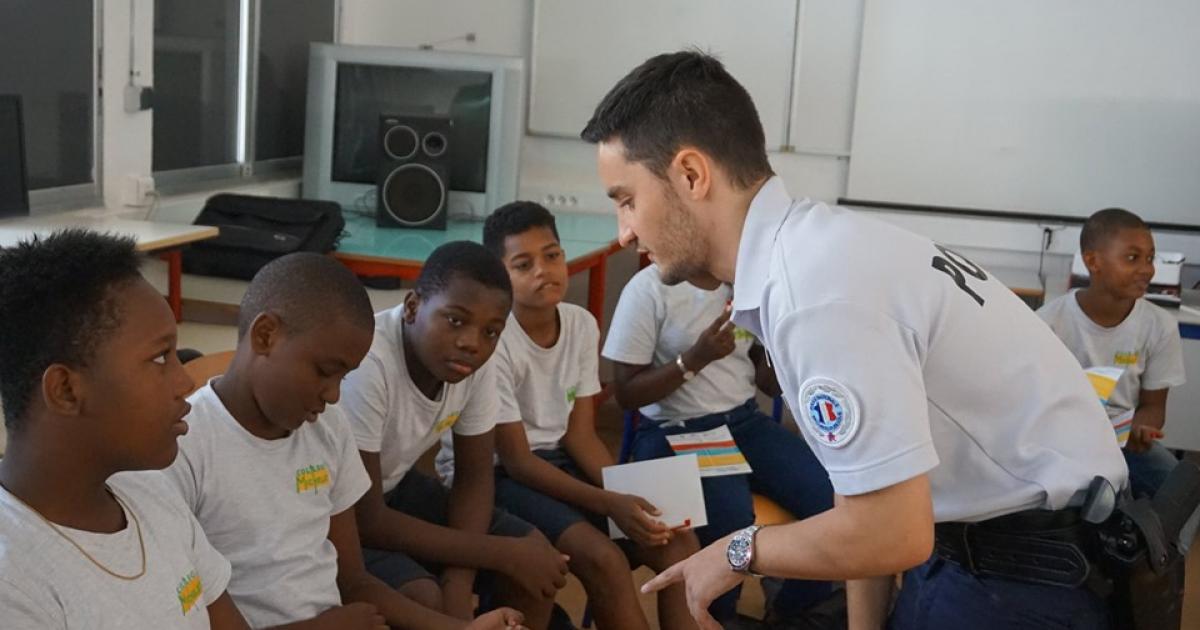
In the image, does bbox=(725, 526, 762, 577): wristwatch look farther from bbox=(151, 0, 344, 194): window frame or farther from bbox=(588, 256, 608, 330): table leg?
bbox=(151, 0, 344, 194): window frame

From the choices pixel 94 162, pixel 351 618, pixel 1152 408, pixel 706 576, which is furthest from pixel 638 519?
pixel 94 162

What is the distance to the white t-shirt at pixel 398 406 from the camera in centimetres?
209

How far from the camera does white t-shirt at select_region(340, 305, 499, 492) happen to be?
6.84 ft

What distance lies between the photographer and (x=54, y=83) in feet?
11.1

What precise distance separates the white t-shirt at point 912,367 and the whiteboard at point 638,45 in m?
3.50

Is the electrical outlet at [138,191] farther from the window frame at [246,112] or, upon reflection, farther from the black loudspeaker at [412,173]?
the black loudspeaker at [412,173]

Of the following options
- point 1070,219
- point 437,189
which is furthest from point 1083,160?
point 437,189

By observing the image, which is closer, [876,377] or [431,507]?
[876,377]

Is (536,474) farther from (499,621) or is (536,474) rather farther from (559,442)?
(499,621)

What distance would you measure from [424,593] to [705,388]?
118 cm

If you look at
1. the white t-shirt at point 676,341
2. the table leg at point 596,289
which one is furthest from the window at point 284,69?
the white t-shirt at point 676,341

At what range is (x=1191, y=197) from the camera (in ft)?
15.0

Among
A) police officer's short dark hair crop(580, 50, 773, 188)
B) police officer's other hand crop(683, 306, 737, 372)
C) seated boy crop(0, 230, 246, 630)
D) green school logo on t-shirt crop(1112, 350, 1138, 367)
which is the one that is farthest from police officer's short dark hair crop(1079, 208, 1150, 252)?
seated boy crop(0, 230, 246, 630)

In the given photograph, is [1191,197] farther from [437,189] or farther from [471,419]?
[471,419]
